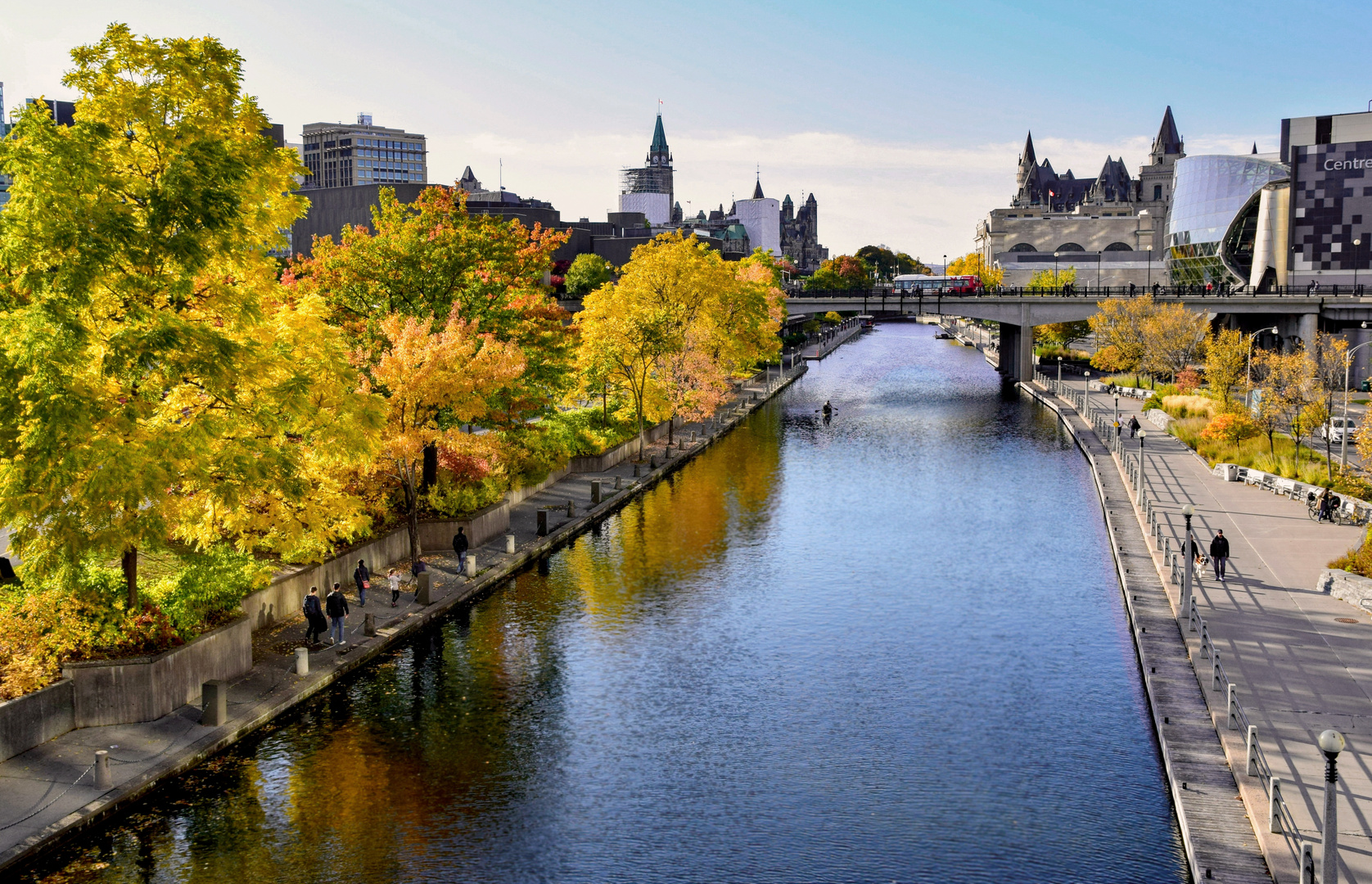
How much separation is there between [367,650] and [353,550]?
22.6 ft

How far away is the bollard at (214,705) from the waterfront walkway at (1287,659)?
1990 cm

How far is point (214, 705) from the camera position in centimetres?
2530

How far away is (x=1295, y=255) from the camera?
427 ft

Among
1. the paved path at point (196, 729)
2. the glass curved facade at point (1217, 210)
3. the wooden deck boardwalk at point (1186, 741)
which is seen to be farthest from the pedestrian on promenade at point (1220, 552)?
the glass curved facade at point (1217, 210)

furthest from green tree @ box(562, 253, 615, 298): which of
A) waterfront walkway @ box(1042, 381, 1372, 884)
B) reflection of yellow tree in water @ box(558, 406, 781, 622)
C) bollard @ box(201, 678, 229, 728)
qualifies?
bollard @ box(201, 678, 229, 728)

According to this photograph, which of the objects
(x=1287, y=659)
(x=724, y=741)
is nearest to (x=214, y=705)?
(x=724, y=741)

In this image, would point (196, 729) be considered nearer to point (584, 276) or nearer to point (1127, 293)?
point (1127, 293)

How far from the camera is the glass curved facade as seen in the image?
152250 millimetres

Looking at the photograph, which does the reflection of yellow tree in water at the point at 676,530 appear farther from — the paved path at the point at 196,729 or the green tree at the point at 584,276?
the green tree at the point at 584,276

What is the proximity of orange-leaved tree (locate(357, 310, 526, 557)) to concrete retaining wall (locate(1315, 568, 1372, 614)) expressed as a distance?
2573 cm

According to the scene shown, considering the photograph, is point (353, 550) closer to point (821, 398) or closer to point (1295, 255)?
point (821, 398)

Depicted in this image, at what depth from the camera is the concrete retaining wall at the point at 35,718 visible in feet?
75.3

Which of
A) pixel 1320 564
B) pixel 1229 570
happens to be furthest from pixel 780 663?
pixel 1320 564

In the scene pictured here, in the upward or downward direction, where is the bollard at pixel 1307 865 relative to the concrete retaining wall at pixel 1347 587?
downward
